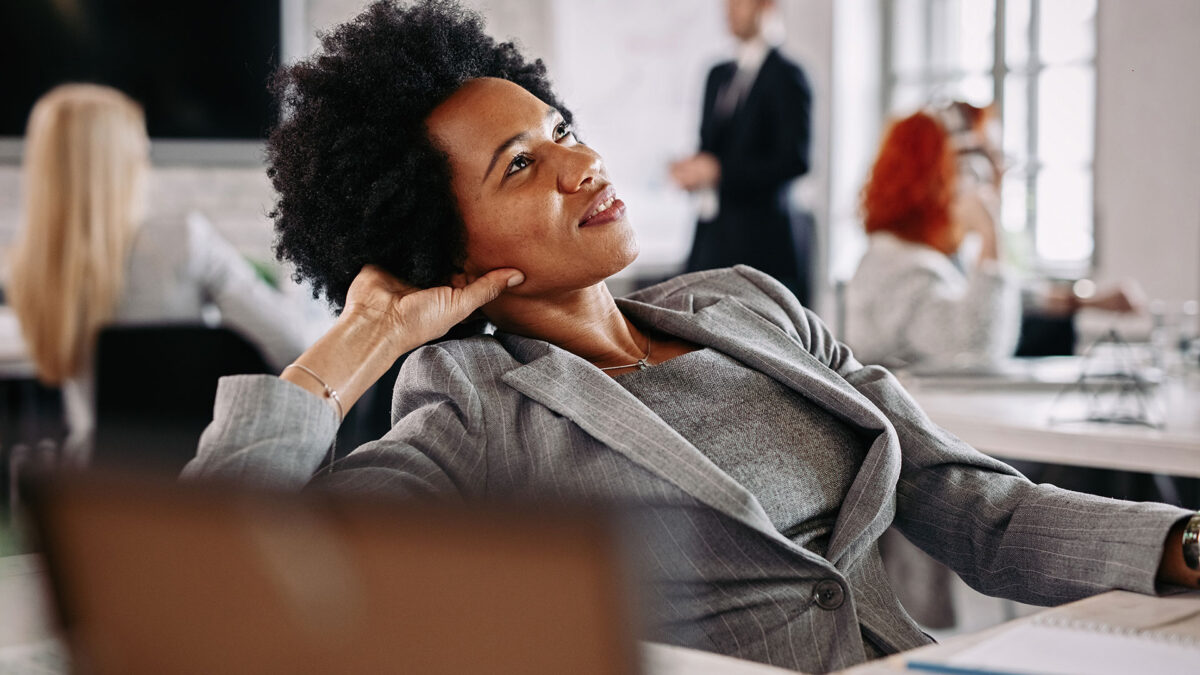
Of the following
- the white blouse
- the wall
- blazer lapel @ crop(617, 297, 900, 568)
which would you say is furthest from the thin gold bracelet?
the wall

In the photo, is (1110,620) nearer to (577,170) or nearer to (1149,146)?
(577,170)

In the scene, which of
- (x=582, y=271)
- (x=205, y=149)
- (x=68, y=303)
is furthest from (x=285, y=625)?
(x=205, y=149)

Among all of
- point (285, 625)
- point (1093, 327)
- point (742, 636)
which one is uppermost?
point (285, 625)

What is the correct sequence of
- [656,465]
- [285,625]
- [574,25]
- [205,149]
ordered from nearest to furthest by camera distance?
[285,625]
[656,465]
[205,149]
[574,25]

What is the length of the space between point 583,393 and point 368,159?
1.24 ft

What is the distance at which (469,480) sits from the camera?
3.91 feet

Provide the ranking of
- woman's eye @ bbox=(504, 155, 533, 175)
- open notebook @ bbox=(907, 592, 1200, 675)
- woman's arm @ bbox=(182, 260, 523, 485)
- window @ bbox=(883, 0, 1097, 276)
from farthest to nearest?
window @ bbox=(883, 0, 1097, 276)
woman's eye @ bbox=(504, 155, 533, 175)
woman's arm @ bbox=(182, 260, 523, 485)
open notebook @ bbox=(907, 592, 1200, 675)

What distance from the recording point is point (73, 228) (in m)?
3.20

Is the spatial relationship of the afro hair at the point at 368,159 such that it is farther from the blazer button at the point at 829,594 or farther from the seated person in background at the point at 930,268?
the seated person in background at the point at 930,268

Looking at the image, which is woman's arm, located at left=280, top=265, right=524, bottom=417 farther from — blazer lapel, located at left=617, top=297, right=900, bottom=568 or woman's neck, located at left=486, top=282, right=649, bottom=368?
blazer lapel, located at left=617, top=297, right=900, bottom=568

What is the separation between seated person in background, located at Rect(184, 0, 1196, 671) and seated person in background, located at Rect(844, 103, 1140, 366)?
130cm

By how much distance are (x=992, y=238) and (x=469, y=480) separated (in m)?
2.55

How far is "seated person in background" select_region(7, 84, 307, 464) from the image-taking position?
317 cm

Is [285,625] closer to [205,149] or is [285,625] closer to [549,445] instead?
[549,445]
